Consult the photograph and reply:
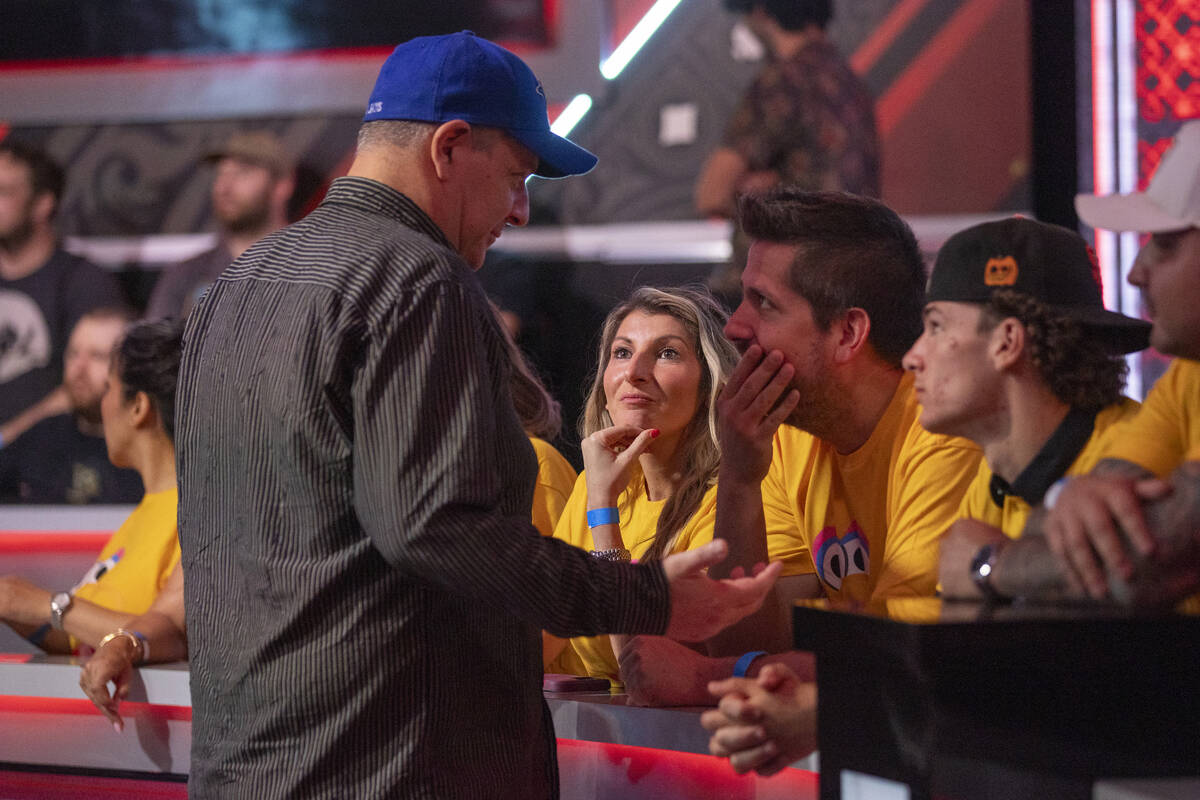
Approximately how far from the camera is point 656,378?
2283mm

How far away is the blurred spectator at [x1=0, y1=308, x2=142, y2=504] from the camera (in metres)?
4.66

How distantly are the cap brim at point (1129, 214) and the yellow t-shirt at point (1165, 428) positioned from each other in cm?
14

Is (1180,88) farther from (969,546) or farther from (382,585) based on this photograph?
(382,585)

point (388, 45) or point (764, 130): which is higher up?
point (388, 45)

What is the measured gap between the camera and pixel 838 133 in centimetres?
412

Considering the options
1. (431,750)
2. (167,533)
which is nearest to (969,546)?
(431,750)

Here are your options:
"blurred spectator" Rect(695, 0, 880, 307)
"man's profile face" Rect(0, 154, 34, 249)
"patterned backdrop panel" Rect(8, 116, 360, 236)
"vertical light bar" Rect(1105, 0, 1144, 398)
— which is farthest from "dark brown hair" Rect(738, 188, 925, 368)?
"man's profile face" Rect(0, 154, 34, 249)

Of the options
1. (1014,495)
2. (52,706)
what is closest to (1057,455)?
(1014,495)

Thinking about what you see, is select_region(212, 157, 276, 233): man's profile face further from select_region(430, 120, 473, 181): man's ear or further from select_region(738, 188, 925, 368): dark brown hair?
select_region(430, 120, 473, 181): man's ear

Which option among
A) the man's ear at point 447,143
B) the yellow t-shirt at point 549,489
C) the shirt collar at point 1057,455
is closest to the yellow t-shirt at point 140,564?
the yellow t-shirt at point 549,489

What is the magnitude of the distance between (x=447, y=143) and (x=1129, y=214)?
0.77 meters

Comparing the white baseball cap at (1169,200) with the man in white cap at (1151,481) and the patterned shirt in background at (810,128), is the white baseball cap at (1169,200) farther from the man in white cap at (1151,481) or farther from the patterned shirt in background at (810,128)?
the patterned shirt in background at (810,128)

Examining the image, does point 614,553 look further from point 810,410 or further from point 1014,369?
point 1014,369

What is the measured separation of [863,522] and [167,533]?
1.61 m
